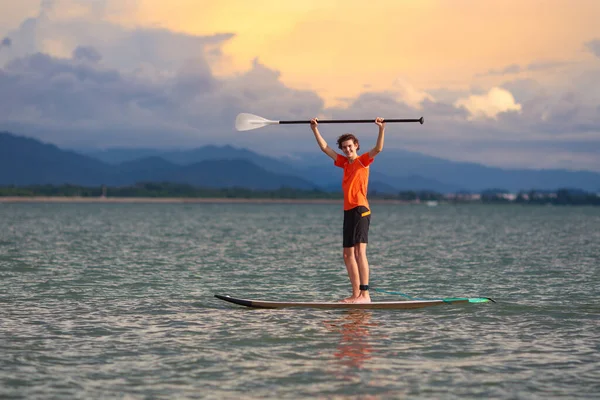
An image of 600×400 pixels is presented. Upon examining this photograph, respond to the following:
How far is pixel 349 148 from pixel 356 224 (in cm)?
143

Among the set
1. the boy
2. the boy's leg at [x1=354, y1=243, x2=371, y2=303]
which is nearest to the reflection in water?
the boy's leg at [x1=354, y1=243, x2=371, y2=303]

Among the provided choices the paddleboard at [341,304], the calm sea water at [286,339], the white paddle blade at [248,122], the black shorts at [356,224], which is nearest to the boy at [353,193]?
the black shorts at [356,224]

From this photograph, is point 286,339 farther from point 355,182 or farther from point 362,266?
point 355,182

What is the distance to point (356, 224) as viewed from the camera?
49.0 feet

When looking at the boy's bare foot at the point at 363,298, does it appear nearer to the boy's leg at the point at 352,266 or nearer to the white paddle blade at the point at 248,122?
the boy's leg at the point at 352,266

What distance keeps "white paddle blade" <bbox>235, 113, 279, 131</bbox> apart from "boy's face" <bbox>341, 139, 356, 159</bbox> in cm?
237

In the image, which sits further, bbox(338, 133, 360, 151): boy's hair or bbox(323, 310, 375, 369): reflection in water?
bbox(338, 133, 360, 151): boy's hair

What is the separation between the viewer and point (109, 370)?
34.2ft

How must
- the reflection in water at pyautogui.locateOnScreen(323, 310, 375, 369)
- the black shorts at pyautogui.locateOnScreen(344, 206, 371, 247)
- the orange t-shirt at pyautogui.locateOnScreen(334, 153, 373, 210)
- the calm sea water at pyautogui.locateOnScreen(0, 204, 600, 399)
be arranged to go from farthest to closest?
the black shorts at pyautogui.locateOnScreen(344, 206, 371, 247) → the orange t-shirt at pyautogui.locateOnScreen(334, 153, 373, 210) → the reflection in water at pyautogui.locateOnScreen(323, 310, 375, 369) → the calm sea water at pyautogui.locateOnScreen(0, 204, 600, 399)

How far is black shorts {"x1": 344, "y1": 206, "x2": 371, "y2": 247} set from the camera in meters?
14.9

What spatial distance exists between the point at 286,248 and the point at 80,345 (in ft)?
93.3

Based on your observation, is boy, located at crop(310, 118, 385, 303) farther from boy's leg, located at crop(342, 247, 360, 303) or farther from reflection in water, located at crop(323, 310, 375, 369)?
reflection in water, located at crop(323, 310, 375, 369)

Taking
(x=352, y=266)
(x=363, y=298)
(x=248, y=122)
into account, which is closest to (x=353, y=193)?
(x=352, y=266)

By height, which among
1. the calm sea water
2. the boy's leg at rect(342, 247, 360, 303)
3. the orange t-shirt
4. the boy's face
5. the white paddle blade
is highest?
the white paddle blade
